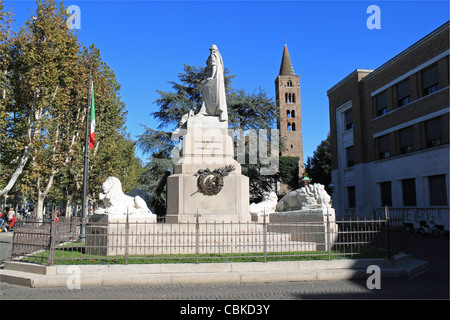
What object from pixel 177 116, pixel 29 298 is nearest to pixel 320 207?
pixel 29 298

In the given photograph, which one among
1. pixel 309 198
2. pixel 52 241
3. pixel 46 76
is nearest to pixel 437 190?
pixel 309 198

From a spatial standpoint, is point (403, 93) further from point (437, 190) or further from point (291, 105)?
point (291, 105)

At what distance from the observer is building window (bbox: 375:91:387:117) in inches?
1163

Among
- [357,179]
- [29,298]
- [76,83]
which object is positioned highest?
[76,83]

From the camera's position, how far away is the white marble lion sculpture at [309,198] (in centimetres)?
1134

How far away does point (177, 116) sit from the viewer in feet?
86.8

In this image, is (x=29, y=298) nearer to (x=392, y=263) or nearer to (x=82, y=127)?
(x=392, y=263)

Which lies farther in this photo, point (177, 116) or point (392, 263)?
point (177, 116)

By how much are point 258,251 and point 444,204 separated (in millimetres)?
17707

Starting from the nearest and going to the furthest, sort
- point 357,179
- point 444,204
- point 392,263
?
point 392,263
point 444,204
point 357,179

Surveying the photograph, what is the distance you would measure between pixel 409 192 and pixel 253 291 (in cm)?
2267

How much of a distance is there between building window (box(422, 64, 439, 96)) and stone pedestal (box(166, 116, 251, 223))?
17.9 metres

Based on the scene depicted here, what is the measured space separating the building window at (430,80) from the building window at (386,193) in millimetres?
7704

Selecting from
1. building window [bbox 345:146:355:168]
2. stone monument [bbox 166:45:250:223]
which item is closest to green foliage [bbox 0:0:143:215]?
stone monument [bbox 166:45:250:223]
